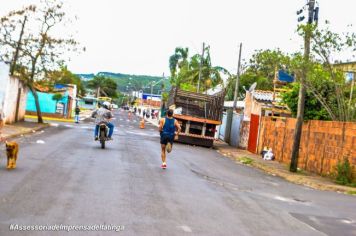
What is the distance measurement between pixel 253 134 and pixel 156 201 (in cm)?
2362

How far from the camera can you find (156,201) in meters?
10.4

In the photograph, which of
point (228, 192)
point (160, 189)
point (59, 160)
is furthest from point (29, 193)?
point (59, 160)

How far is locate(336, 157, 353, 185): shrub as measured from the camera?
18.2 metres

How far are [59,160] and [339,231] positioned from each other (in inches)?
342

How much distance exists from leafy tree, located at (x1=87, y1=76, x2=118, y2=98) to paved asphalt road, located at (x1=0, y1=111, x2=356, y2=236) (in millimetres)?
153382

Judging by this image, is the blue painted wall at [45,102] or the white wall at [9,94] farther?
the blue painted wall at [45,102]

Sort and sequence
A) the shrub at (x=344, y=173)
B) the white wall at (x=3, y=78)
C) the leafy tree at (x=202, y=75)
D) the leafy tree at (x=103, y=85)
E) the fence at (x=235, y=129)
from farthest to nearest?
the leafy tree at (x=103, y=85) → the leafy tree at (x=202, y=75) → the fence at (x=235, y=129) → the white wall at (x=3, y=78) → the shrub at (x=344, y=173)

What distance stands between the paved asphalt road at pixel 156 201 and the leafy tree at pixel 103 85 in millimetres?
153382

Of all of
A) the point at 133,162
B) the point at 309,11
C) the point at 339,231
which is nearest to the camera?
the point at 339,231

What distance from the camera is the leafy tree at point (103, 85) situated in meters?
170

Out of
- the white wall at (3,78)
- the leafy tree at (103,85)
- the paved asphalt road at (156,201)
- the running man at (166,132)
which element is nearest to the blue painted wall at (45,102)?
the white wall at (3,78)

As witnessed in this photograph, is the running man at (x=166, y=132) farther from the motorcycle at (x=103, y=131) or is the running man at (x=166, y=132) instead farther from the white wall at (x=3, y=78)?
the white wall at (x=3, y=78)

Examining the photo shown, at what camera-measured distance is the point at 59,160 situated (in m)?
15.9

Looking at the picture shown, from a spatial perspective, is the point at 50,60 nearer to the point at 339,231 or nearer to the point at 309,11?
the point at 309,11
